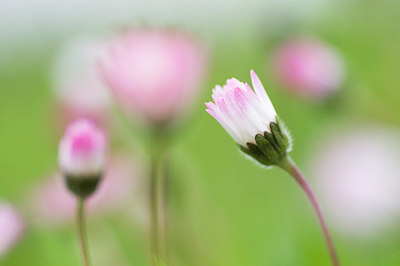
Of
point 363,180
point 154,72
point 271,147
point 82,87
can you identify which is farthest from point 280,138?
point 82,87

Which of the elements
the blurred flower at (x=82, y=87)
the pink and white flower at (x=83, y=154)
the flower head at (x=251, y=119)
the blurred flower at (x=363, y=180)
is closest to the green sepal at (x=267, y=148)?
the flower head at (x=251, y=119)

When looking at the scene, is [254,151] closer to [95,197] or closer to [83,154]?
[83,154]

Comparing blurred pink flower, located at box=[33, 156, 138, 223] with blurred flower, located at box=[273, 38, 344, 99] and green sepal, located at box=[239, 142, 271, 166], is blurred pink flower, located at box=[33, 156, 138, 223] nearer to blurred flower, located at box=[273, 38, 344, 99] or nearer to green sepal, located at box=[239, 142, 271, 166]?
blurred flower, located at box=[273, 38, 344, 99]

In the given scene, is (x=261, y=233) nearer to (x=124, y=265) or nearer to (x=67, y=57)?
(x=124, y=265)

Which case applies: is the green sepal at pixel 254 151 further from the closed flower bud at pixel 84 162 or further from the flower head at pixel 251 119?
the closed flower bud at pixel 84 162

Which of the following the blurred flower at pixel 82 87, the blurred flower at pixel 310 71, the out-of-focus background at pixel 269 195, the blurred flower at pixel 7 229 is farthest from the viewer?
the blurred flower at pixel 82 87

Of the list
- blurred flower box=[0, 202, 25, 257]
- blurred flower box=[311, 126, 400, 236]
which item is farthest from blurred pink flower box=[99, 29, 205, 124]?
blurred flower box=[311, 126, 400, 236]

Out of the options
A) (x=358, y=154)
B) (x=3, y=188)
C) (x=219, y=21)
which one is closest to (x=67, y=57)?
(x=3, y=188)
